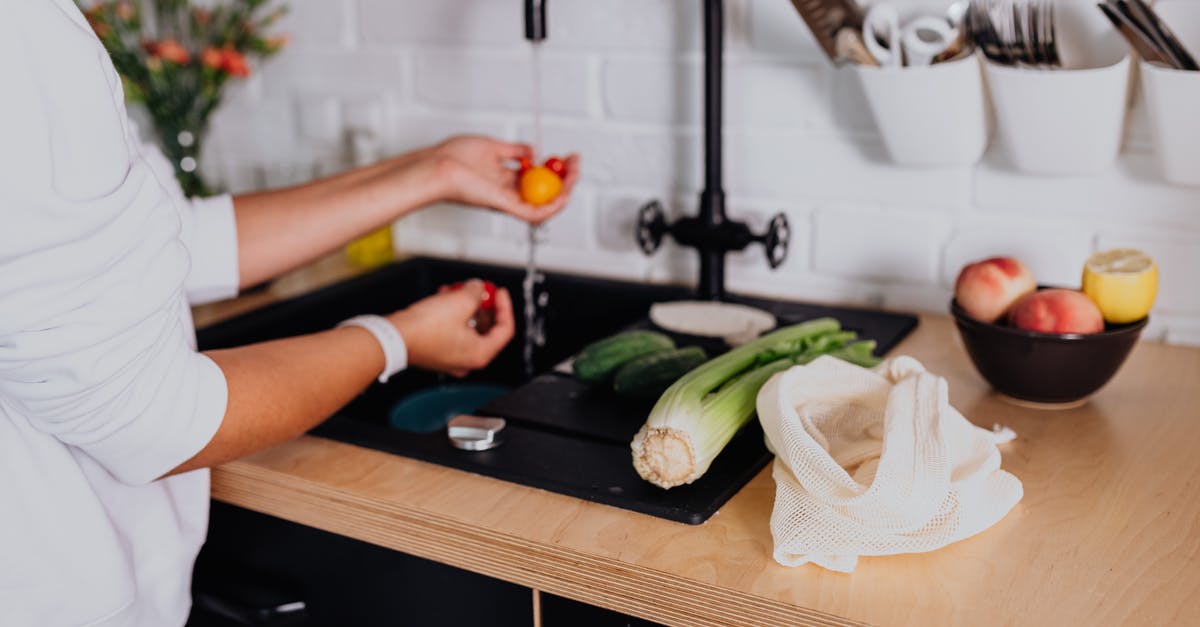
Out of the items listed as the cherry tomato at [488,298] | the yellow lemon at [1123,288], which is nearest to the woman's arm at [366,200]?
the cherry tomato at [488,298]

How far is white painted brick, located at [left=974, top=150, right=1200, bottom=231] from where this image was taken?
1.21m

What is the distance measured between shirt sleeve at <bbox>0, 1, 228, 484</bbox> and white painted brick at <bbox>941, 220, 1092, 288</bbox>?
93 cm

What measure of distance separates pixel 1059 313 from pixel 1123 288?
0.22ft

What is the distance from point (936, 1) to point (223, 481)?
936mm

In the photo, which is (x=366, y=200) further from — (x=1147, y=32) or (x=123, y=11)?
(x=1147, y=32)

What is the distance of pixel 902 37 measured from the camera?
120 centimetres

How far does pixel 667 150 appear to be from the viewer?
150 cm

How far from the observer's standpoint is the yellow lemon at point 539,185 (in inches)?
51.0

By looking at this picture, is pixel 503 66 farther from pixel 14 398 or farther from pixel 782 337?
pixel 14 398

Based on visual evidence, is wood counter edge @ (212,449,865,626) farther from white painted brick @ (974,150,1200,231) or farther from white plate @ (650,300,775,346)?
white painted brick @ (974,150,1200,231)

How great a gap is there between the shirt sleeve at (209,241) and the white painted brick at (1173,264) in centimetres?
101

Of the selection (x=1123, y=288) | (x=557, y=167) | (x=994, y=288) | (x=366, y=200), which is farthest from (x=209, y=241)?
(x=1123, y=288)

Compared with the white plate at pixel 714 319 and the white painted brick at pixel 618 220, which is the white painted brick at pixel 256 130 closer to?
the white painted brick at pixel 618 220

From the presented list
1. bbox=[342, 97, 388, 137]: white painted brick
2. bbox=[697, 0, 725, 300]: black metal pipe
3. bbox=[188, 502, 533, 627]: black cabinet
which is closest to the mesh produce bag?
bbox=[188, 502, 533, 627]: black cabinet
